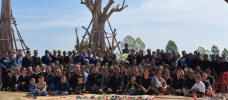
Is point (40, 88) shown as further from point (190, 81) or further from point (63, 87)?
point (190, 81)

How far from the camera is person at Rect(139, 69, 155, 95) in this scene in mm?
9983

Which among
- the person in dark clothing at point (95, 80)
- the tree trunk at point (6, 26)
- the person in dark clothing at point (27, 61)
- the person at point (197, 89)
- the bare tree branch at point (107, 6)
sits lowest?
the person at point (197, 89)

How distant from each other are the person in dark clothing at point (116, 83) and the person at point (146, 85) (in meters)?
0.82

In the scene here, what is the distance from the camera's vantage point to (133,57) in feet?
47.2

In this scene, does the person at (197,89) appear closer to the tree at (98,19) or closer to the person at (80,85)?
the person at (80,85)

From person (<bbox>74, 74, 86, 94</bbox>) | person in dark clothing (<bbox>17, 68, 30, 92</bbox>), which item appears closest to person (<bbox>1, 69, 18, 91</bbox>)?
person in dark clothing (<bbox>17, 68, 30, 92</bbox>)

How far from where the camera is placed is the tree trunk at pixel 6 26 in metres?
15.8

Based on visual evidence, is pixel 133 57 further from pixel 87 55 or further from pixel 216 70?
pixel 216 70

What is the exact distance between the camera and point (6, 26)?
16.0 m

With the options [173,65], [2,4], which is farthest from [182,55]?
[2,4]

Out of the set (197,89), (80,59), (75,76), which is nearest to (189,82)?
(197,89)

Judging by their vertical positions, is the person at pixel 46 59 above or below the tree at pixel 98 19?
below

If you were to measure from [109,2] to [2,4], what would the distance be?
7280mm

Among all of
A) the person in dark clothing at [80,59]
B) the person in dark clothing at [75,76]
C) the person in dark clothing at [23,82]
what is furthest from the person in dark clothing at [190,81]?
the person in dark clothing at [23,82]
